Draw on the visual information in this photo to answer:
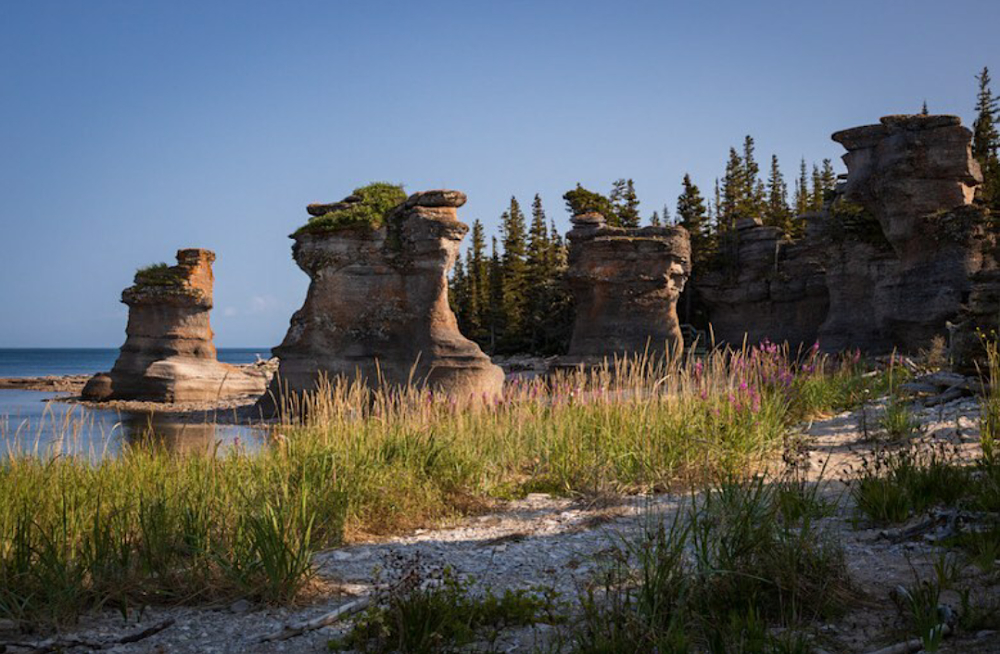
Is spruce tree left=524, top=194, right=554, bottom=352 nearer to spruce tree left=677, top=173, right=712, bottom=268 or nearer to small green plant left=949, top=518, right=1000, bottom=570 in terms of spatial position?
spruce tree left=677, top=173, right=712, bottom=268

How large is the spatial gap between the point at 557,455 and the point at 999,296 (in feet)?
30.0

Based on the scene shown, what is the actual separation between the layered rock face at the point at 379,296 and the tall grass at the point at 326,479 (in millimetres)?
11957

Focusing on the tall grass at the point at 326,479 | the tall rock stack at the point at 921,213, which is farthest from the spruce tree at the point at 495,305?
the tall grass at the point at 326,479

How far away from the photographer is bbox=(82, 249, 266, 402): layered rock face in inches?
1345

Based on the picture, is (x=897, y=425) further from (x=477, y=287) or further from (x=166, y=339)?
(x=477, y=287)

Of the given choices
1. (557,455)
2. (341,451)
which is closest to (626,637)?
(341,451)

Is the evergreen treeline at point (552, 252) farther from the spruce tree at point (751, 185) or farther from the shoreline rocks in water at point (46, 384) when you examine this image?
the shoreline rocks in water at point (46, 384)

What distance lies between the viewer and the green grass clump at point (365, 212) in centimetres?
2350

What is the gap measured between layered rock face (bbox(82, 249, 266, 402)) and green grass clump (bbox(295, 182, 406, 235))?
13718 mm

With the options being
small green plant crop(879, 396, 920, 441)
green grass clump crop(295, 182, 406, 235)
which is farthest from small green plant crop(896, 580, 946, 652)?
green grass clump crop(295, 182, 406, 235)

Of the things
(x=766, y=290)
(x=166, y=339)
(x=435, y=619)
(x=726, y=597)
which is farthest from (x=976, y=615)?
(x=766, y=290)

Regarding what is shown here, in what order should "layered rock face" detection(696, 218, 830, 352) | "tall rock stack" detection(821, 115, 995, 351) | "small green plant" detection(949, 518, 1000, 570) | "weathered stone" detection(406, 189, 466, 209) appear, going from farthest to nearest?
1. "layered rock face" detection(696, 218, 830, 352)
2. "tall rock stack" detection(821, 115, 995, 351)
3. "weathered stone" detection(406, 189, 466, 209)
4. "small green plant" detection(949, 518, 1000, 570)

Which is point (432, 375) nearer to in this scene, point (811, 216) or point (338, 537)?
point (338, 537)

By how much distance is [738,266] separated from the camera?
44781 mm
